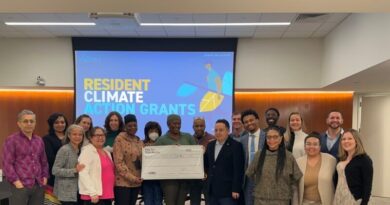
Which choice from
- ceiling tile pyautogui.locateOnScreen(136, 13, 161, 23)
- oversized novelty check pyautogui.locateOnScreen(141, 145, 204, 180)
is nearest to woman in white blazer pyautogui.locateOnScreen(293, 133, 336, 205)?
oversized novelty check pyautogui.locateOnScreen(141, 145, 204, 180)

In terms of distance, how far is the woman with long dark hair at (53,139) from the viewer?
462 centimetres

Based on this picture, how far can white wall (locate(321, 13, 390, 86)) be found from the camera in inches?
209

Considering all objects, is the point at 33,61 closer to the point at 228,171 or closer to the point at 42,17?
the point at 42,17

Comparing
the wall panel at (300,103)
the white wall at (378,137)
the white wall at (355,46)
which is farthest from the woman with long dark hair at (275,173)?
the white wall at (378,137)

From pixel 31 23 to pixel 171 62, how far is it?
2929mm

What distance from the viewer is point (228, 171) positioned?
4598mm

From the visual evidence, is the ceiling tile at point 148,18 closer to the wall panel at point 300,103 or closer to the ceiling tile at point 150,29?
the ceiling tile at point 150,29

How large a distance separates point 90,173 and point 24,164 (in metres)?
0.67

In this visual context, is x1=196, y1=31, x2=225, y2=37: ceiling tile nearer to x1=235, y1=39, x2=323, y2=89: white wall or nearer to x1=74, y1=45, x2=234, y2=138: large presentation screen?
x1=74, y1=45, x2=234, y2=138: large presentation screen

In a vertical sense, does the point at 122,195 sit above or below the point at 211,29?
below

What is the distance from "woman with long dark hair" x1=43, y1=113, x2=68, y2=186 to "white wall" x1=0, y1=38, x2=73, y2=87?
4720 mm

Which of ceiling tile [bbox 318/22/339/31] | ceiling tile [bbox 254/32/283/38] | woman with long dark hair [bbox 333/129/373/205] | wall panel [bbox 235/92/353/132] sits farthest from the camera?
wall panel [bbox 235/92/353/132]

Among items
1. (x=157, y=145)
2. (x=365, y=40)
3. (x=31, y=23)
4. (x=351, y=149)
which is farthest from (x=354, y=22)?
(x=31, y=23)

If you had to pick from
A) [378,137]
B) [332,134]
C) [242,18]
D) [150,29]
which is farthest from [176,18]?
[378,137]
